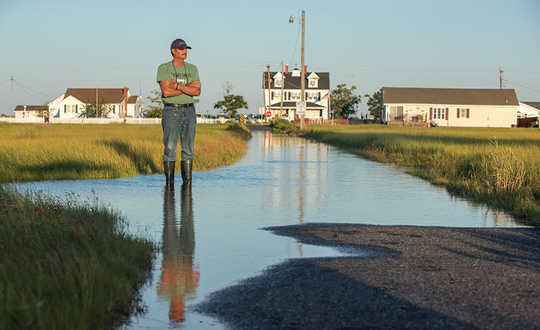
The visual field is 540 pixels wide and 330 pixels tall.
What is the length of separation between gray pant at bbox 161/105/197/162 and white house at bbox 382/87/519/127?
246 ft

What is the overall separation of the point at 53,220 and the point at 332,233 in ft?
9.17

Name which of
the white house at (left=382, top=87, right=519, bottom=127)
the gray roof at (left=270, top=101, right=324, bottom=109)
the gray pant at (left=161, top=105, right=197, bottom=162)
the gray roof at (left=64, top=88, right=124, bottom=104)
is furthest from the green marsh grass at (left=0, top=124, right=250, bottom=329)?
the gray roof at (left=64, top=88, right=124, bottom=104)

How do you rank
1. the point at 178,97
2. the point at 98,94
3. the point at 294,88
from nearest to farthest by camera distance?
the point at 178,97, the point at 294,88, the point at 98,94

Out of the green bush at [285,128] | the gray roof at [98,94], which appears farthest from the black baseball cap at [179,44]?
the gray roof at [98,94]

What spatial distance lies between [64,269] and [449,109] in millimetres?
84140

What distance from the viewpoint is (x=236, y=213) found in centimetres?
816

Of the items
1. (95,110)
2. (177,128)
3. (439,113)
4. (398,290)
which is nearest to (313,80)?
(439,113)

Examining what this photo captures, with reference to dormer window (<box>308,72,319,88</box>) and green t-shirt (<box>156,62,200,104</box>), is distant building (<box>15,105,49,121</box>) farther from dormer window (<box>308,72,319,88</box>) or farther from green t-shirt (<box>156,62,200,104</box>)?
green t-shirt (<box>156,62,200,104</box>)

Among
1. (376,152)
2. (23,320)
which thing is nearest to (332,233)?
(23,320)

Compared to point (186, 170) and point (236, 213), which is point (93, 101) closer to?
point (186, 170)

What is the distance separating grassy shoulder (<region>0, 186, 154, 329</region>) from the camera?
3342 millimetres

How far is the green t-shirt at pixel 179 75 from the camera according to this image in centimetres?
976

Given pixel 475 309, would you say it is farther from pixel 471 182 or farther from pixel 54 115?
pixel 54 115

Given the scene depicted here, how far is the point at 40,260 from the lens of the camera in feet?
13.3
